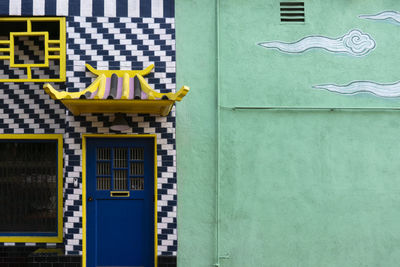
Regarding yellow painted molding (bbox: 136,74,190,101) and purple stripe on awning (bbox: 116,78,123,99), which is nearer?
yellow painted molding (bbox: 136,74,190,101)

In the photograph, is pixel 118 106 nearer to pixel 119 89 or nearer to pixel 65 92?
pixel 119 89

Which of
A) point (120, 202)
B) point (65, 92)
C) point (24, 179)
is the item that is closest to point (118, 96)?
point (65, 92)

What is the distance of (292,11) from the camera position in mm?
6828

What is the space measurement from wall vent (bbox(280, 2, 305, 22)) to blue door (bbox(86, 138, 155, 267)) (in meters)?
3.32

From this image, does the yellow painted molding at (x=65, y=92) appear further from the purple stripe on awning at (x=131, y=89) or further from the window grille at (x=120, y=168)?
the window grille at (x=120, y=168)

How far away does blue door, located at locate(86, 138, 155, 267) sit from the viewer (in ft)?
21.5

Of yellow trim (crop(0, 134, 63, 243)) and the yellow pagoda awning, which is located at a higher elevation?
the yellow pagoda awning

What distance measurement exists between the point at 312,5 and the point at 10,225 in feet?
22.6

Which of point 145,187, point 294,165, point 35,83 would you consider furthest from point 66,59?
point 294,165

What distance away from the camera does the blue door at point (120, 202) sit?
655 centimetres

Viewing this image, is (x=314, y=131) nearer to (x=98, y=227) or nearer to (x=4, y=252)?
(x=98, y=227)

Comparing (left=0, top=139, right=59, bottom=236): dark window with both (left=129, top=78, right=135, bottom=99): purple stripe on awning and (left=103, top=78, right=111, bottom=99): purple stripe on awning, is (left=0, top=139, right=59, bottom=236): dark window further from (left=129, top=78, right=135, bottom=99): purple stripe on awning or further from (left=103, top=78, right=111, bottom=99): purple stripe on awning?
(left=129, top=78, right=135, bottom=99): purple stripe on awning

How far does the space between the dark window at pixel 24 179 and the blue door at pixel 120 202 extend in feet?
3.19

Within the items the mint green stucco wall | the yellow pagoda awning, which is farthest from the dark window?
the mint green stucco wall
